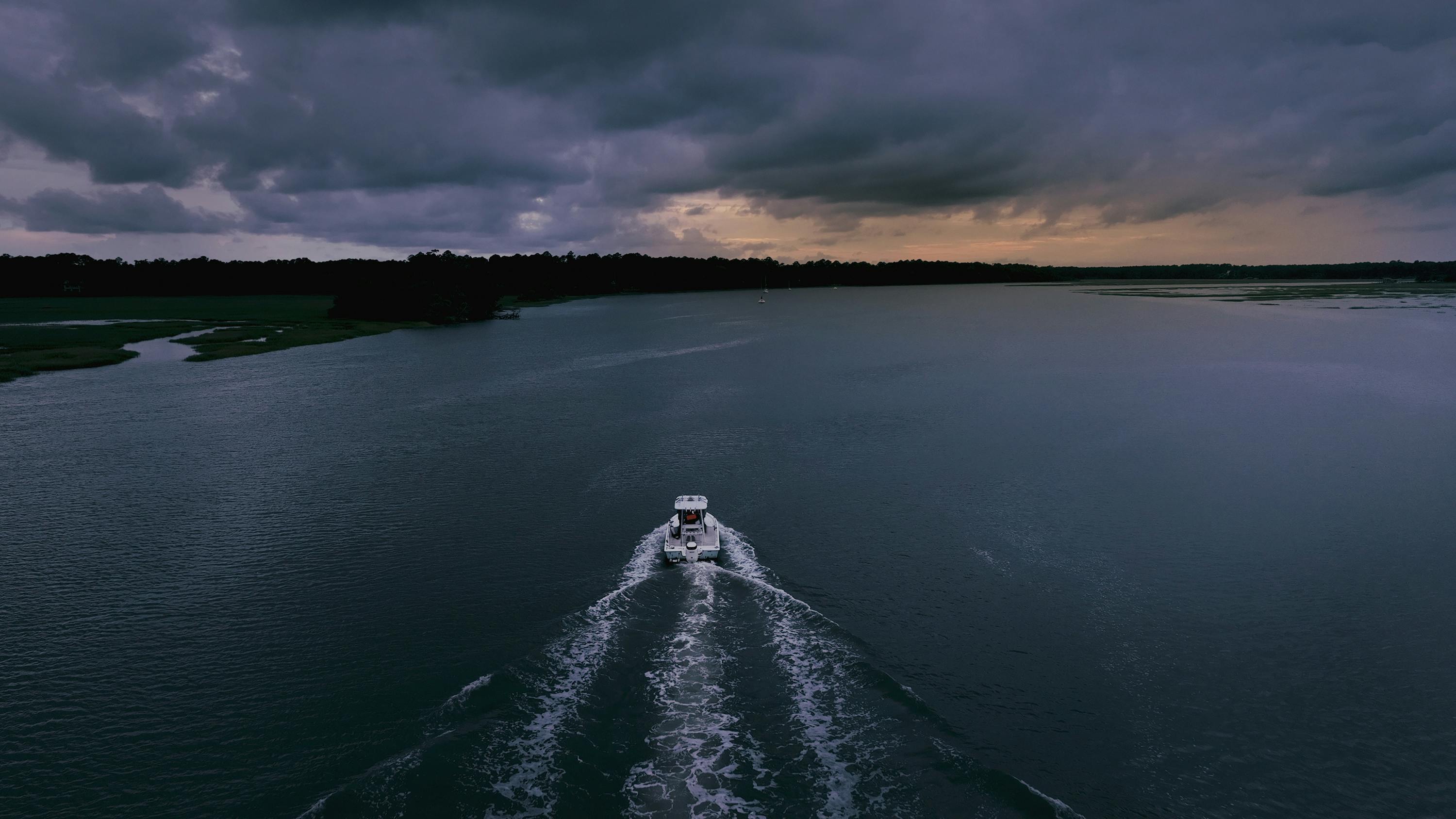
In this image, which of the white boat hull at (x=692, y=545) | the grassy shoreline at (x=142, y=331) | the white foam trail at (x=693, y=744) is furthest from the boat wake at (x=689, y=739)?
the grassy shoreline at (x=142, y=331)

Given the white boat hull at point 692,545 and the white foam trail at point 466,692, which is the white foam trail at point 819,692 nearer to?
the white boat hull at point 692,545

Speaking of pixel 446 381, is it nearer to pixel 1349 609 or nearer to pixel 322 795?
pixel 322 795

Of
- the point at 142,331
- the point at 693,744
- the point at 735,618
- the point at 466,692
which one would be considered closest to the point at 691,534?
the point at 735,618

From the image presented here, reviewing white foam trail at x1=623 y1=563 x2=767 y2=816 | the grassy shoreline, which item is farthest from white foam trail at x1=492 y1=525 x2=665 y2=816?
the grassy shoreline

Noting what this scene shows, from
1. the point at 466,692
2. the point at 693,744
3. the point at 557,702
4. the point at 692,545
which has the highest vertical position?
the point at 692,545

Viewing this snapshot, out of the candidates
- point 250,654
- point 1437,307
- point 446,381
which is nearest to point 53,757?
point 250,654

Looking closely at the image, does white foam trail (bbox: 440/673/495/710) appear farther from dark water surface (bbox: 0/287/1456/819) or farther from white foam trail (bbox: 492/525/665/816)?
white foam trail (bbox: 492/525/665/816)

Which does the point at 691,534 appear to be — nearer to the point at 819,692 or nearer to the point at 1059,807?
the point at 819,692
